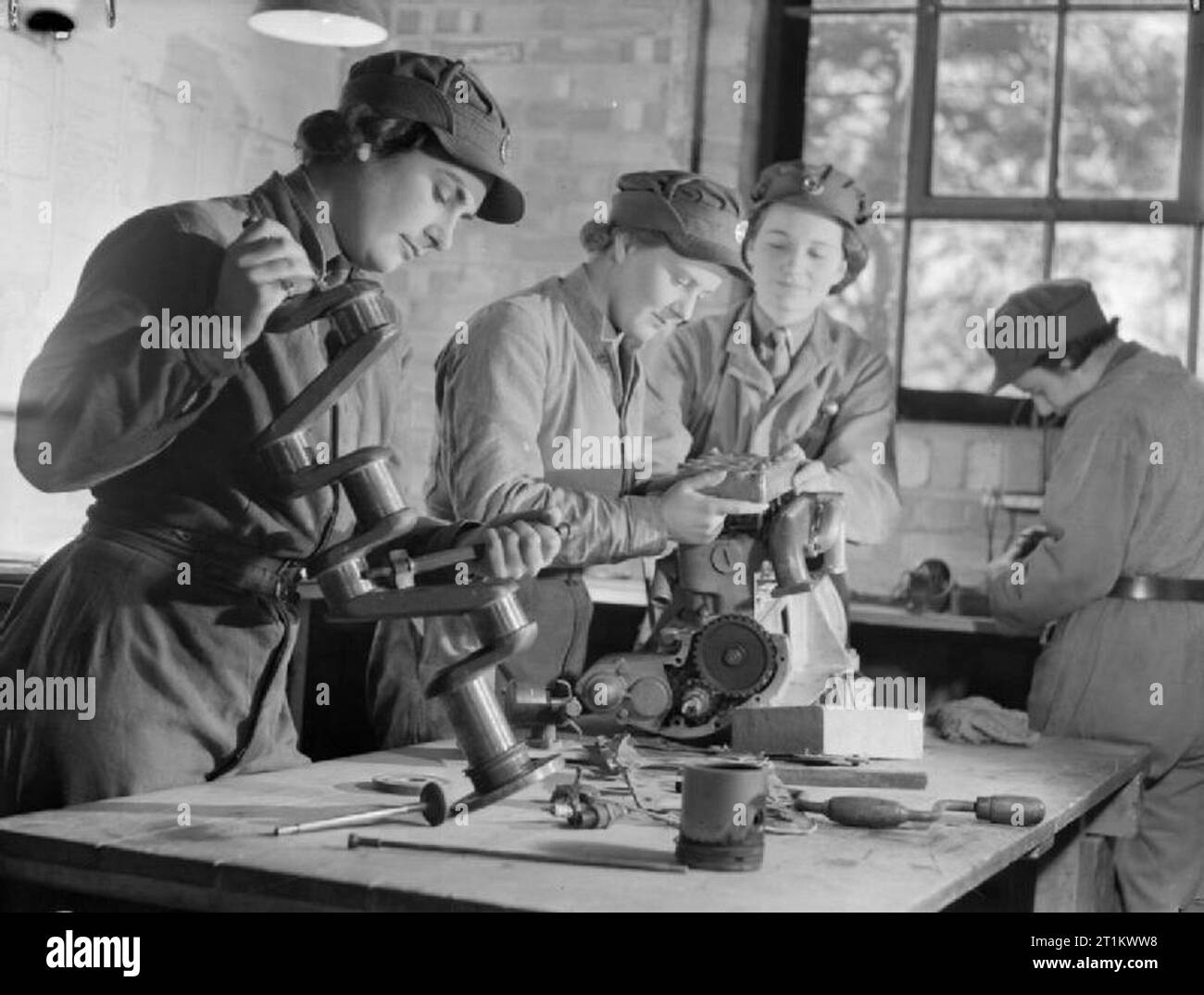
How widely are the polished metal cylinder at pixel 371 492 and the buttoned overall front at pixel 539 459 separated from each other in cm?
106

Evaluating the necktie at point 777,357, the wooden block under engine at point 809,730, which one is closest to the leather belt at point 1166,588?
the necktie at point 777,357

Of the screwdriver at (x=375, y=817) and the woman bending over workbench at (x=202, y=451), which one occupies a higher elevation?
the woman bending over workbench at (x=202, y=451)

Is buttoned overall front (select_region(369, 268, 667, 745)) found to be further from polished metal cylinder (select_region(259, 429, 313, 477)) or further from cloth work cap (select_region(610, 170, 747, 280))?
polished metal cylinder (select_region(259, 429, 313, 477))

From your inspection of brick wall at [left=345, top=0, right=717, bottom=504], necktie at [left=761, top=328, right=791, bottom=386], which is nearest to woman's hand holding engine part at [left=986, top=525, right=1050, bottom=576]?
necktie at [left=761, top=328, right=791, bottom=386]

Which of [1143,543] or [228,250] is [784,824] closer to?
[228,250]

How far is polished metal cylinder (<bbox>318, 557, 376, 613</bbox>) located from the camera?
228 centimetres

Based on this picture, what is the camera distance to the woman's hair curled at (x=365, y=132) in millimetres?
2793

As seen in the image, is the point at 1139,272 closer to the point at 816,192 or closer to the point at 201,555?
the point at 816,192

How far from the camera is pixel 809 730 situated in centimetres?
344

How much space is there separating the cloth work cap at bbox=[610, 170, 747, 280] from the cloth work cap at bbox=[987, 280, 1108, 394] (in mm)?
1216

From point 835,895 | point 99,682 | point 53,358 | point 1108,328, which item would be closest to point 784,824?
point 835,895

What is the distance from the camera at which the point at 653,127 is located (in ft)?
21.6

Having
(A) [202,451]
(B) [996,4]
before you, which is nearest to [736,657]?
(A) [202,451]

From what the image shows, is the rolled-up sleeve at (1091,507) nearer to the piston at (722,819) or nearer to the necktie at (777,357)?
the necktie at (777,357)
